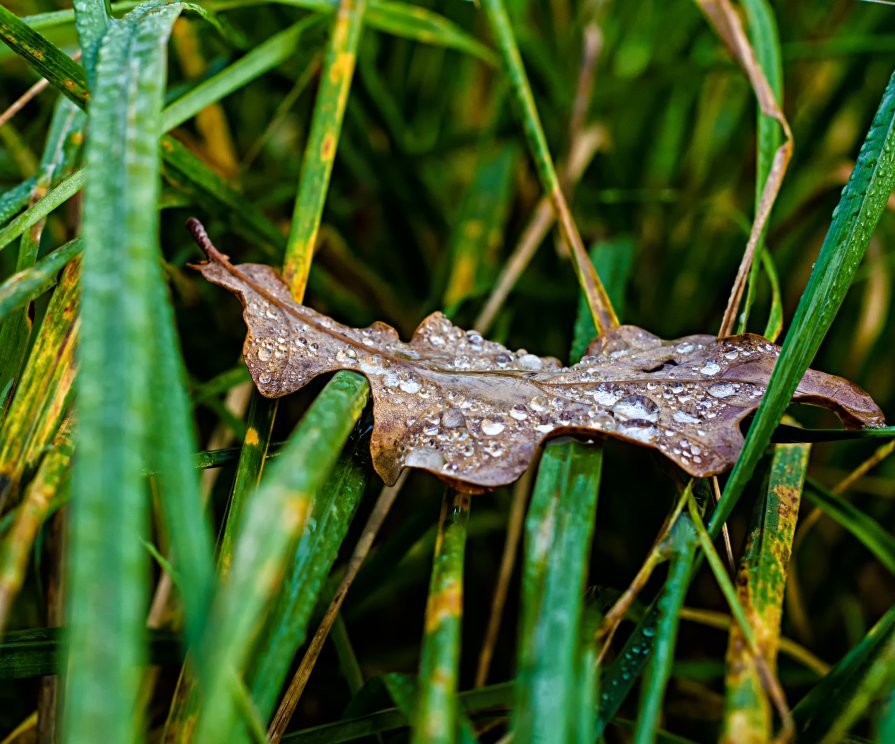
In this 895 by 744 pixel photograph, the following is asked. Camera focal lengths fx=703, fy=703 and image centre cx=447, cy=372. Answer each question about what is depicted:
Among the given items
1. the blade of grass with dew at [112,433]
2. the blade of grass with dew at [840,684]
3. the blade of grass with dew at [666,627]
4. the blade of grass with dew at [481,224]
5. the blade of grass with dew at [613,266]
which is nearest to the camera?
the blade of grass with dew at [112,433]

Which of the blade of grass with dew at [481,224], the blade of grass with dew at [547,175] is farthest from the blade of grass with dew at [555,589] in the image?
the blade of grass with dew at [481,224]

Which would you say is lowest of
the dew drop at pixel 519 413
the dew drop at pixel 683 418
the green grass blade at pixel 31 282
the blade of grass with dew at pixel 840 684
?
the blade of grass with dew at pixel 840 684

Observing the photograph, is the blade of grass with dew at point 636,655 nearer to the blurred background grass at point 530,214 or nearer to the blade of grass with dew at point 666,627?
the blade of grass with dew at point 666,627

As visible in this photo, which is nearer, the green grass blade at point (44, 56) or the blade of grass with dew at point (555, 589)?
the blade of grass with dew at point (555, 589)

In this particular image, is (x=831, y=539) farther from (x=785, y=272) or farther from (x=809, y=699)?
(x=809, y=699)

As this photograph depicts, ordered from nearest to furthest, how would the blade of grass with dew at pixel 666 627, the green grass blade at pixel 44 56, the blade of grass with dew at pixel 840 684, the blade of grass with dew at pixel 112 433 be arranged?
the blade of grass with dew at pixel 112 433 < the blade of grass with dew at pixel 666 627 < the blade of grass with dew at pixel 840 684 < the green grass blade at pixel 44 56

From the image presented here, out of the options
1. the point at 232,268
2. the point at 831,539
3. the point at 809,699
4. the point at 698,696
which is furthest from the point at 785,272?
the point at 232,268

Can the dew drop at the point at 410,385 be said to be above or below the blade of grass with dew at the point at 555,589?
above

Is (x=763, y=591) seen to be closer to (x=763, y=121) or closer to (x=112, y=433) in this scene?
(x=112, y=433)
